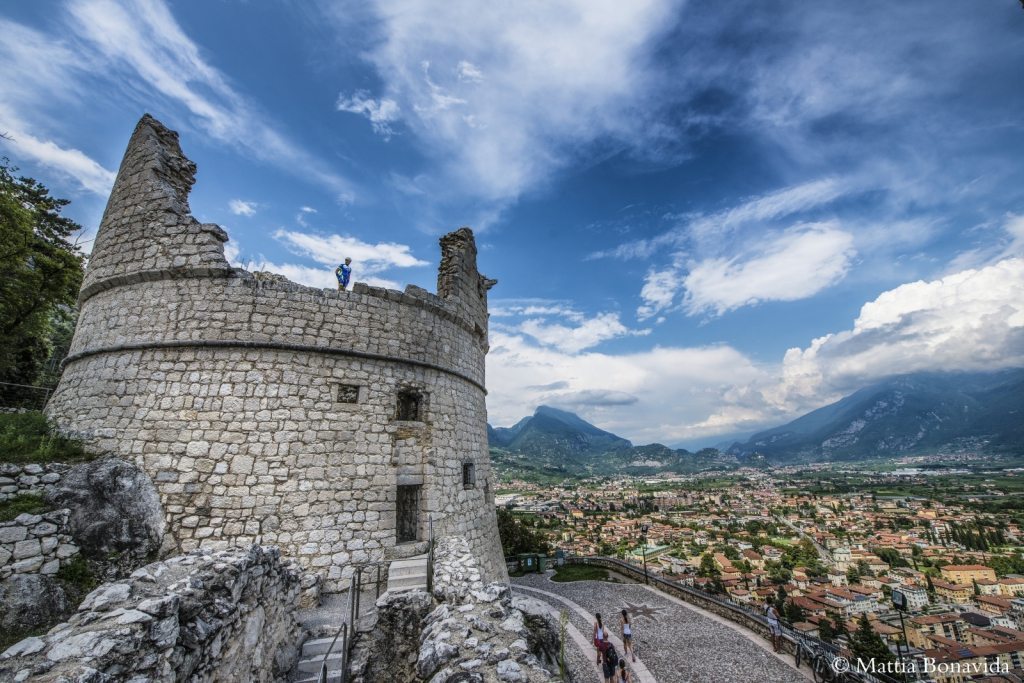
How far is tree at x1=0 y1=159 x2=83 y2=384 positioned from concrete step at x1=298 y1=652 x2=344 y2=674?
1474cm

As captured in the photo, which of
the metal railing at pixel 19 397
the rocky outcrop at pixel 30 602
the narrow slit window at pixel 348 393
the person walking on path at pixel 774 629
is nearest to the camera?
the rocky outcrop at pixel 30 602

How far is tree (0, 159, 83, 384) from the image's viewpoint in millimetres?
12398

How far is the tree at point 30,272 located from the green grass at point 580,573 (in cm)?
2262

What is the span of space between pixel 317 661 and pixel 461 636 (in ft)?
8.78

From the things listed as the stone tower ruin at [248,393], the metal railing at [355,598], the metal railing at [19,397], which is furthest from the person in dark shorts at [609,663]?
the metal railing at [19,397]

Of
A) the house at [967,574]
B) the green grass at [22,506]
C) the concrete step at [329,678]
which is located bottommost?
the house at [967,574]

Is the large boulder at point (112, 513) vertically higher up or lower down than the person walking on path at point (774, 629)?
higher up

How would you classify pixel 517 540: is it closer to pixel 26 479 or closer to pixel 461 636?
pixel 461 636

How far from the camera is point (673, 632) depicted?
12.4 meters

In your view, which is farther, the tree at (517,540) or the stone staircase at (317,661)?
the tree at (517,540)

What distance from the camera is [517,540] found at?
23.8 meters

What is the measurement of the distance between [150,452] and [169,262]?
365cm

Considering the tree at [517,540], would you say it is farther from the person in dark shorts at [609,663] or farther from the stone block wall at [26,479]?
the stone block wall at [26,479]

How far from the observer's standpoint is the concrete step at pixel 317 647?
6.24 metres
